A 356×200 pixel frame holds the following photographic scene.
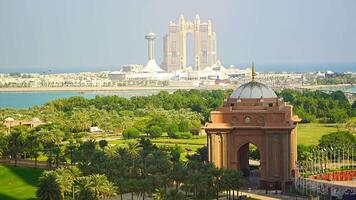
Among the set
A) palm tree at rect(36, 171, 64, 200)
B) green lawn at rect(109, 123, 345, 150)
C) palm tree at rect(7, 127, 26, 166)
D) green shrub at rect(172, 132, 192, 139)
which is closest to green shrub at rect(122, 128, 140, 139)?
green lawn at rect(109, 123, 345, 150)

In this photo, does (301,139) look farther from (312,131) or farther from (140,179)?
(140,179)

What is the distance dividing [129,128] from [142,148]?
82.8 ft

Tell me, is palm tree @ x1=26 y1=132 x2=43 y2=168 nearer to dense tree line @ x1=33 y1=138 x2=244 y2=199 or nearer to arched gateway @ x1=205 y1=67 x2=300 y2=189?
dense tree line @ x1=33 y1=138 x2=244 y2=199

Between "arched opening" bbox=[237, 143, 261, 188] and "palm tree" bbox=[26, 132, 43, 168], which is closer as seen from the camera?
"arched opening" bbox=[237, 143, 261, 188]

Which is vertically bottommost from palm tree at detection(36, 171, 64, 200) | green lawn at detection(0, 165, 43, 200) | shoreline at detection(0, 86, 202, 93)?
green lawn at detection(0, 165, 43, 200)

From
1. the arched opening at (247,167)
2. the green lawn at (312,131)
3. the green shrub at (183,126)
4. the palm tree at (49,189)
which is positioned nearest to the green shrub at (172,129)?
the green shrub at (183,126)

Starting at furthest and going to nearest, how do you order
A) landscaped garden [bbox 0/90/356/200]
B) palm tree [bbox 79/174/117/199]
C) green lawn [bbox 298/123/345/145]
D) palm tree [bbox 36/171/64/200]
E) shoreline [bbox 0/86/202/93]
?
1. shoreline [bbox 0/86/202/93]
2. green lawn [bbox 298/123/345/145]
3. landscaped garden [bbox 0/90/356/200]
4. palm tree [bbox 36/171/64/200]
5. palm tree [bbox 79/174/117/199]

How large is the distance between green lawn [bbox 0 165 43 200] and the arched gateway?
9.95 meters

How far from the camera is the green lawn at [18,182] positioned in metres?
40.3

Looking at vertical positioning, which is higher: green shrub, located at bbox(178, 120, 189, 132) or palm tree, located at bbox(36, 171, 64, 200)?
green shrub, located at bbox(178, 120, 189, 132)

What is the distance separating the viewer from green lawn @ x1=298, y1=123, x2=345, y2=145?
6396 centimetres

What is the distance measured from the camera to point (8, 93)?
173 metres

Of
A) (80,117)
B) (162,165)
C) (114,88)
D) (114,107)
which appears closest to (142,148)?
(162,165)

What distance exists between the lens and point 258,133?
3962 centimetres
